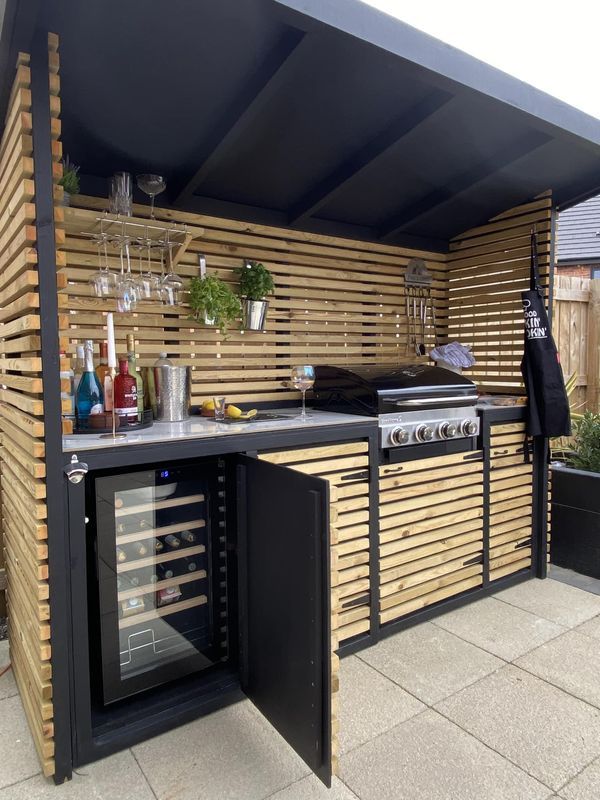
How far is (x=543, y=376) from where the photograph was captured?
11.1ft

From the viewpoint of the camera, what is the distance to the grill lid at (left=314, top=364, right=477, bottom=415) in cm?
279

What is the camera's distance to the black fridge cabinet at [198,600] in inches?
71.9

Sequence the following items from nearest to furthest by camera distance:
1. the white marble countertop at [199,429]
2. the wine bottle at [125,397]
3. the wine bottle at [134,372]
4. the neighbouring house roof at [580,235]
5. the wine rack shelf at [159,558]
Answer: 1. the white marble countertop at [199,429]
2. the wine rack shelf at [159,558]
3. the wine bottle at [125,397]
4. the wine bottle at [134,372]
5. the neighbouring house roof at [580,235]

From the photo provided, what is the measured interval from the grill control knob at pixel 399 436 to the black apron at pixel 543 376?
1096 millimetres

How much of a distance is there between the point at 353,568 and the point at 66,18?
2546mm

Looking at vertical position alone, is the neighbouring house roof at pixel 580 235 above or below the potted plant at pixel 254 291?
above

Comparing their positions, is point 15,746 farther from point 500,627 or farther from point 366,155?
point 366,155

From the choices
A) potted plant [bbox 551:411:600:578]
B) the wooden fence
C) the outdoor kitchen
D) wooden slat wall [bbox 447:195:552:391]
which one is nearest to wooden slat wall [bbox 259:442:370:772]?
the outdoor kitchen

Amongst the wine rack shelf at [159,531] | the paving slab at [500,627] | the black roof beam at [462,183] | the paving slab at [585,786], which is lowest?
the paving slab at [500,627]

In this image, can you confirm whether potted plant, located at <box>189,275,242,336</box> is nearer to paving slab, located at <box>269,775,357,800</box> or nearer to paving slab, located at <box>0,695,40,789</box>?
paving slab, located at <box>0,695,40,789</box>

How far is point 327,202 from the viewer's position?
3.19m

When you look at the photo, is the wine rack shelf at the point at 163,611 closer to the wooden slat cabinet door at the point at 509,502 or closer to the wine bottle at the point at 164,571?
the wine bottle at the point at 164,571

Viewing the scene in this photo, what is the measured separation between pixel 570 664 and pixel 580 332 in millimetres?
3915

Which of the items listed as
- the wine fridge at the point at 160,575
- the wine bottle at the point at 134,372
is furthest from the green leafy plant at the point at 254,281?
the wine fridge at the point at 160,575
